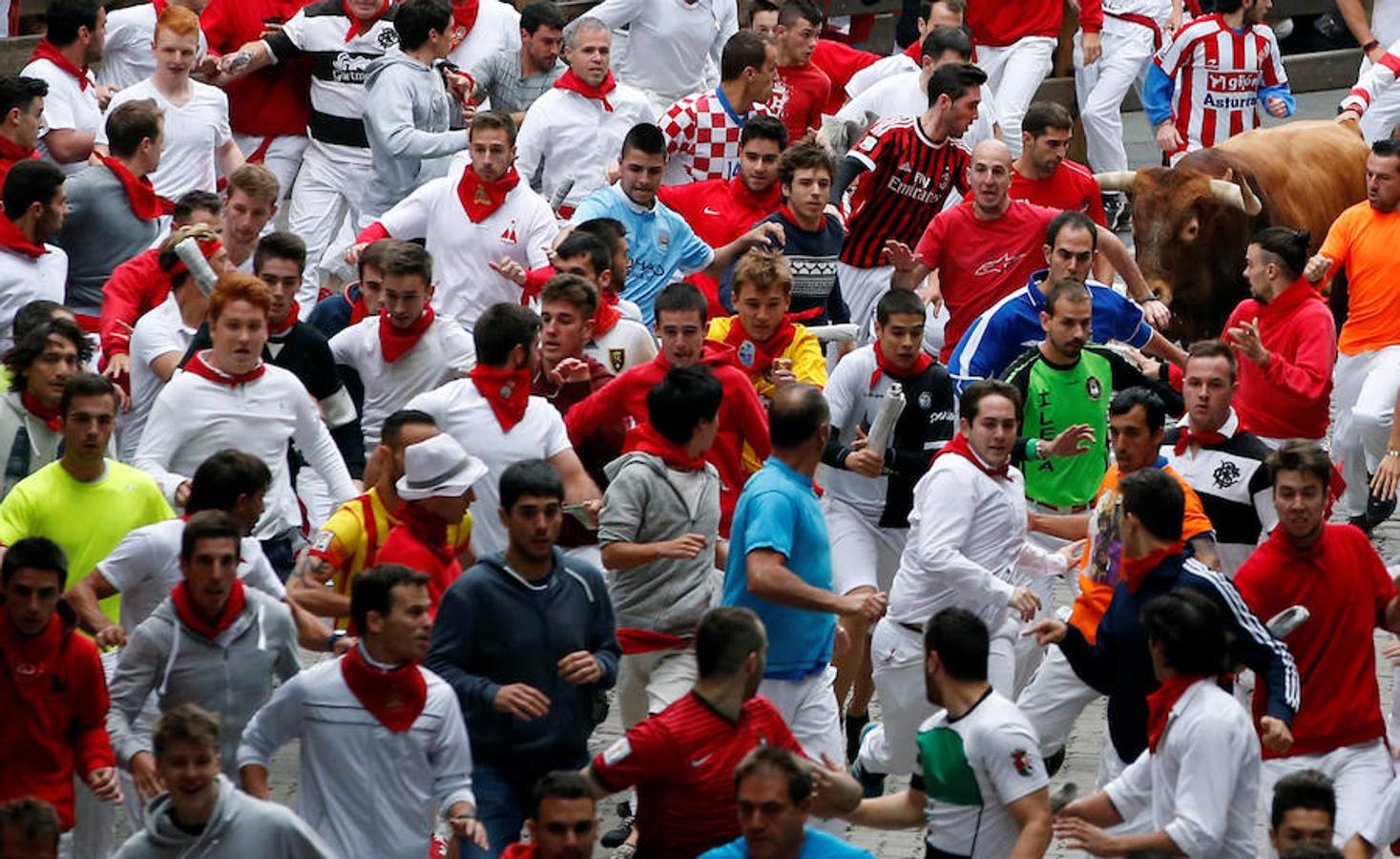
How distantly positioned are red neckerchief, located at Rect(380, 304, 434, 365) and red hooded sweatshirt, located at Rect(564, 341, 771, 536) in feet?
3.23

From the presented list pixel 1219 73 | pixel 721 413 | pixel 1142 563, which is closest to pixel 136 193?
pixel 721 413

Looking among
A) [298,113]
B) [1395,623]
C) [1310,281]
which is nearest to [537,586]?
[1395,623]

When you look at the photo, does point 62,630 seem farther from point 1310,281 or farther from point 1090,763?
point 1310,281

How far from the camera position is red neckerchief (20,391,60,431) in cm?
1015

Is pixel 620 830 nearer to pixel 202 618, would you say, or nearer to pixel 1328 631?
pixel 202 618

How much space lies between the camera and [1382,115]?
19.3 m

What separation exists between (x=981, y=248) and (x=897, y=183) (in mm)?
1364

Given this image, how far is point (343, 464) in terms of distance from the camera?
415 inches

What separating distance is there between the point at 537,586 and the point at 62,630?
1.52 m

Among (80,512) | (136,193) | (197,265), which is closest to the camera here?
(80,512)

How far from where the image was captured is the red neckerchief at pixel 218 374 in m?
10.2

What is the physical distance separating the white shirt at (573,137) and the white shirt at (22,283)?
11.9 feet

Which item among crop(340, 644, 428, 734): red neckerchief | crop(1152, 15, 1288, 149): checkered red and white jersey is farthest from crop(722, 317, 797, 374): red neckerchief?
crop(1152, 15, 1288, 149): checkered red and white jersey

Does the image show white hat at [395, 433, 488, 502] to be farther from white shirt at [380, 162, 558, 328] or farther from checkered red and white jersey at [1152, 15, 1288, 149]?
checkered red and white jersey at [1152, 15, 1288, 149]
